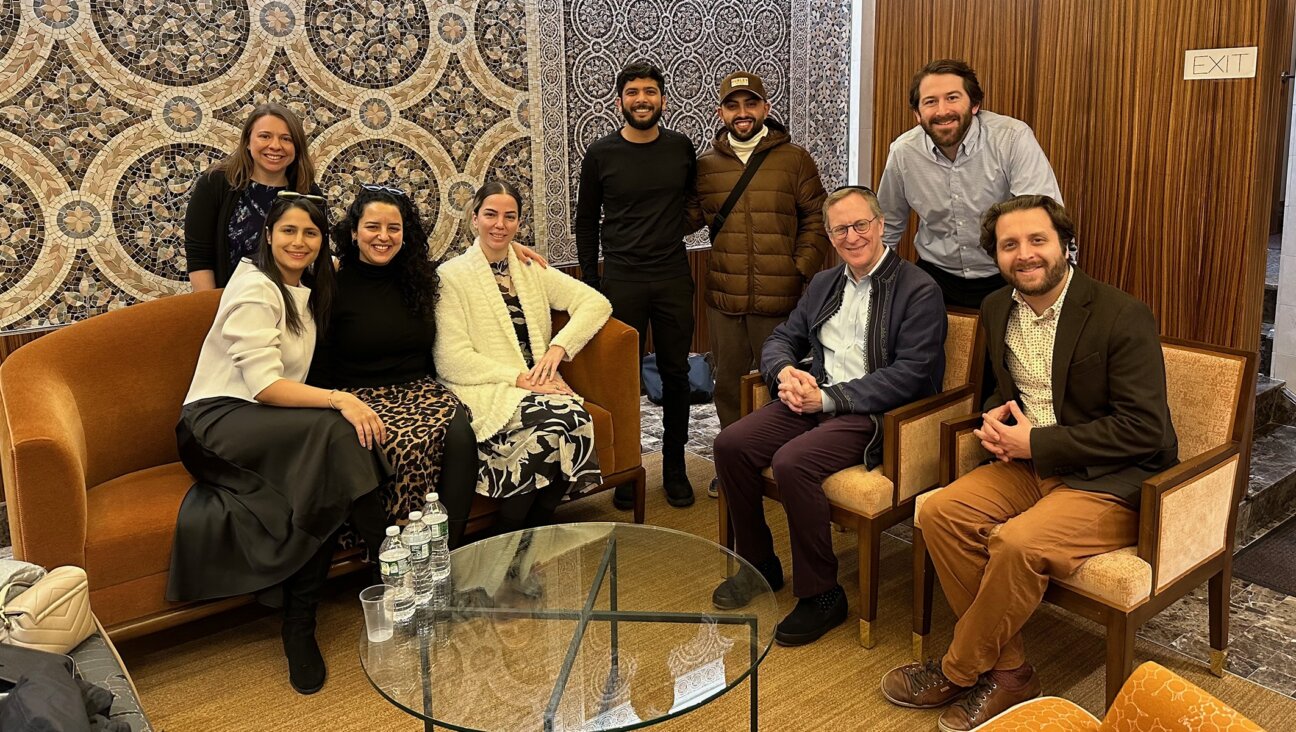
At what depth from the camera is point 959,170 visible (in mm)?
3367

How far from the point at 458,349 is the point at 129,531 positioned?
112cm

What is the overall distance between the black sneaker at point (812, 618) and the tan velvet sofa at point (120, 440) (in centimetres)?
94

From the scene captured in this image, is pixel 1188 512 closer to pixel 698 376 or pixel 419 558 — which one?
pixel 419 558

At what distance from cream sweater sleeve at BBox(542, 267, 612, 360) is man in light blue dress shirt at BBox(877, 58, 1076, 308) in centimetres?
115

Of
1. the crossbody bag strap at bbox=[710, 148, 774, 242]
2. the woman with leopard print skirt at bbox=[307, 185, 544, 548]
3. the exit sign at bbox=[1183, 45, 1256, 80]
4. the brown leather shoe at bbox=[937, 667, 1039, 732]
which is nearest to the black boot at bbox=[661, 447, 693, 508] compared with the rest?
the crossbody bag strap at bbox=[710, 148, 774, 242]

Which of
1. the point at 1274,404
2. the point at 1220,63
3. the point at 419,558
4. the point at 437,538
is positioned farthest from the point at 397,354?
the point at 1274,404

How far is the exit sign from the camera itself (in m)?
3.20

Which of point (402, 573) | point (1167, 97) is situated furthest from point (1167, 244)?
point (402, 573)

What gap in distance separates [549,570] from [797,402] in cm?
97

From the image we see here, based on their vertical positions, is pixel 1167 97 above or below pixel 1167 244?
above

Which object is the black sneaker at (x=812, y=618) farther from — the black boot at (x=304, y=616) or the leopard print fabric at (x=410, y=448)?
the black boot at (x=304, y=616)

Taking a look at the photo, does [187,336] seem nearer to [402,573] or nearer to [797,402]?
[402,573]

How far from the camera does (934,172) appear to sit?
3.43 metres

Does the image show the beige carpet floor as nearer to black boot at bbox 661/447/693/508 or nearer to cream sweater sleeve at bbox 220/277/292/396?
cream sweater sleeve at bbox 220/277/292/396
